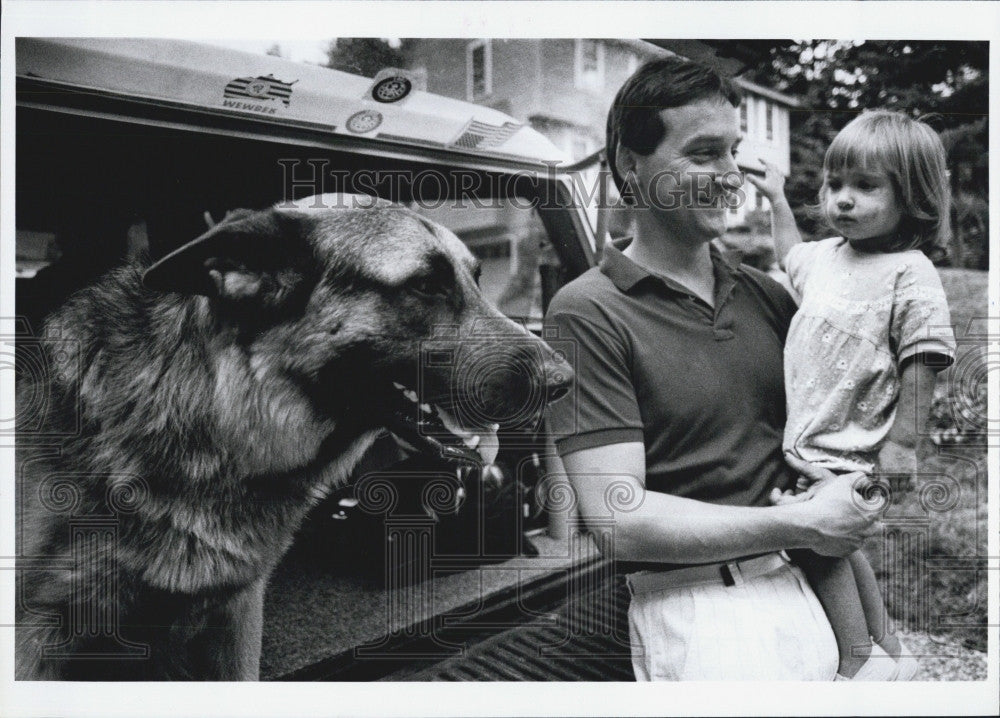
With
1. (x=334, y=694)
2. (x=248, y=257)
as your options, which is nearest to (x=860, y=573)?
(x=334, y=694)

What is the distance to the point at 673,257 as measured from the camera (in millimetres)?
2553

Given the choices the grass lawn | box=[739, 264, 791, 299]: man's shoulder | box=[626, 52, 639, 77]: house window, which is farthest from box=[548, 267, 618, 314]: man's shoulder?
the grass lawn

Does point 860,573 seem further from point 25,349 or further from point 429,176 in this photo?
point 25,349

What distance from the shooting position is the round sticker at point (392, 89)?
104 inches

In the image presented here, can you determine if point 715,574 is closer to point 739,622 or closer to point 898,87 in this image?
point 739,622

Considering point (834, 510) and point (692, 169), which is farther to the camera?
point (692, 169)

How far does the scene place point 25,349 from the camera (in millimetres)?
2645

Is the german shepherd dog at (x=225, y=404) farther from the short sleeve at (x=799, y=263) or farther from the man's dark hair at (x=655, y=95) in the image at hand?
the short sleeve at (x=799, y=263)

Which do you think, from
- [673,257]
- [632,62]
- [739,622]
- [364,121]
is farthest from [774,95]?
[739,622]

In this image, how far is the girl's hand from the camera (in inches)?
110

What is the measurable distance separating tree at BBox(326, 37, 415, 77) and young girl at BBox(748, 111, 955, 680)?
146cm

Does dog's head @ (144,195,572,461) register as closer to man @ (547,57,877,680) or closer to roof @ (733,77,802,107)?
man @ (547,57,877,680)

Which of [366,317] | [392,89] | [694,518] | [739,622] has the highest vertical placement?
[392,89]

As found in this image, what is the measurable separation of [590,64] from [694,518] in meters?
1.58
